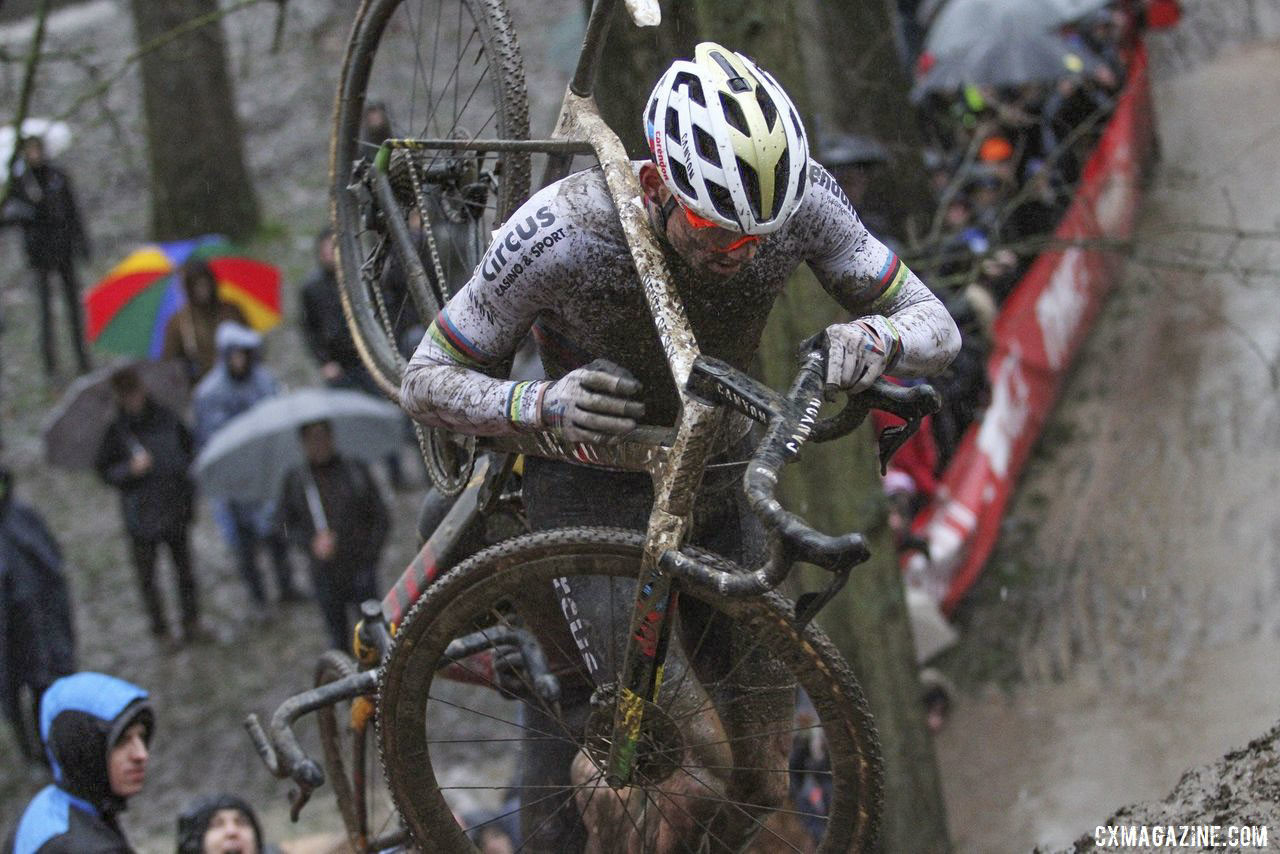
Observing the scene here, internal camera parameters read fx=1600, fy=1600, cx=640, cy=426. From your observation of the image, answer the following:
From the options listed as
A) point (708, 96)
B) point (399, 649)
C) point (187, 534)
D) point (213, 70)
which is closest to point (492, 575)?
point (399, 649)

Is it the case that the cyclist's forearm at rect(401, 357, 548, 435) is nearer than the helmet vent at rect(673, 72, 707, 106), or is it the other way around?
the helmet vent at rect(673, 72, 707, 106)

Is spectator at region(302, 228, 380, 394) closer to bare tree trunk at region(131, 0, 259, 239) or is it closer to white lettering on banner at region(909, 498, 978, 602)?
white lettering on banner at region(909, 498, 978, 602)

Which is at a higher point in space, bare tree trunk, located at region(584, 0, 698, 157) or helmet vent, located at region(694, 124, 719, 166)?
bare tree trunk, located at region(584, 0, 698, 157)

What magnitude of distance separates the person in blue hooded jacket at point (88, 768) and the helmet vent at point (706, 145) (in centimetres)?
303

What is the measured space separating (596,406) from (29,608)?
665cm

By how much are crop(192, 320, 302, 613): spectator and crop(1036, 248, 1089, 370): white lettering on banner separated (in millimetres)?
5343

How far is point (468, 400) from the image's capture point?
12.0ft

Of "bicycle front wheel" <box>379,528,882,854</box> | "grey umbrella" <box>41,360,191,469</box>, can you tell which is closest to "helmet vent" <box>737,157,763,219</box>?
"bicycle front wheel" <box>379,528,882,854</box>

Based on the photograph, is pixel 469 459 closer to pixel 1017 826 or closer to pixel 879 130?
pixel 1017 826

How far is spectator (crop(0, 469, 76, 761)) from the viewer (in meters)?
9.05

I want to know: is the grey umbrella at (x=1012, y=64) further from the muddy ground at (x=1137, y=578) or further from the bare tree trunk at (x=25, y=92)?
the bare tree trunk at (x=25, y=92)

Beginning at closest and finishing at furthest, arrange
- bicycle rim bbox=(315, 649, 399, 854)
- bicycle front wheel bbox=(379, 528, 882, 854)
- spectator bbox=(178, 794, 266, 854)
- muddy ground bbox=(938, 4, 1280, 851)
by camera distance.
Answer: bicycle front wheel bbox=(379, 528, 882, 854) < bicycle rim bbox=(315, 649, 399, 854) < spectator bbox=(178, 794, 266, 854) < muddy ground bbox=(938, 4, 1280, 851)

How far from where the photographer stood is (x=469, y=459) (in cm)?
420

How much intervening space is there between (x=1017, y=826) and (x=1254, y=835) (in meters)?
3.90
